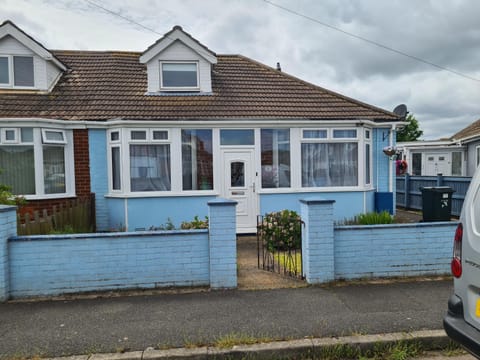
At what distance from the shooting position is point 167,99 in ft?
29.3

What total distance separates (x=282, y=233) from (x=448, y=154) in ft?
49.5

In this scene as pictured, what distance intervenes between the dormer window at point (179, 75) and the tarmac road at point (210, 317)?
646 cm

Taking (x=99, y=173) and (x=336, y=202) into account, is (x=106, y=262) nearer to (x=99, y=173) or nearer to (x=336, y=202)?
(x=99, y=173)

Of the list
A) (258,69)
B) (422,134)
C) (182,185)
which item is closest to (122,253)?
(182,185)

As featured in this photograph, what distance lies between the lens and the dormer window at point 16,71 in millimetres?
8695

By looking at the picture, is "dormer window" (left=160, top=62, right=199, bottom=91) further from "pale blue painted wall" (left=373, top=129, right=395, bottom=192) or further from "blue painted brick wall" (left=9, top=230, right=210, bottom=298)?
"blue painted brick wall" (left=9, top=230, right=210, bottom=298)

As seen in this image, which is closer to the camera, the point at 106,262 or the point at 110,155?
the point at 106,262

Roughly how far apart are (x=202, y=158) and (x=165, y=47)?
336 cm

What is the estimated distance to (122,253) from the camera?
180 inches

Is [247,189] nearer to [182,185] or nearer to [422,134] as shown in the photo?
[182,185]

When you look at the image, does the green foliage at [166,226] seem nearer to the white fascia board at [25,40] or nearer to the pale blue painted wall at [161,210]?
the pale blue painted wall at [161,210]

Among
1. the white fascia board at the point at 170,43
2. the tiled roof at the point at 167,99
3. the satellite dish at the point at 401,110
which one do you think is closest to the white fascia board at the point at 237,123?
the tiled roof at the point at 167,99

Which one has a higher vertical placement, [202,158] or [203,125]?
[203,125]

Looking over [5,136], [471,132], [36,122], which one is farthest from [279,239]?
[471,132]
